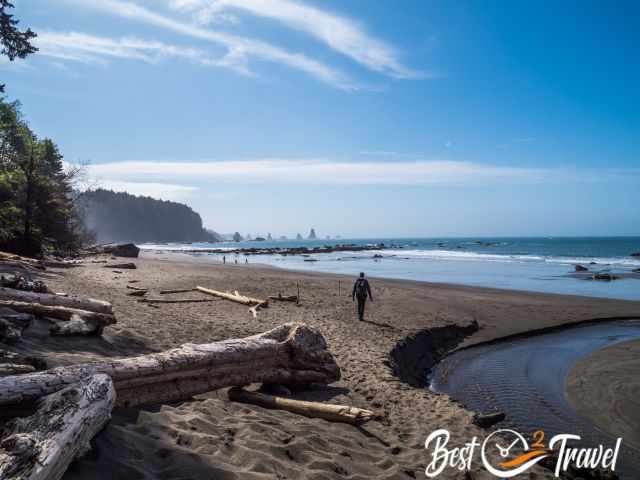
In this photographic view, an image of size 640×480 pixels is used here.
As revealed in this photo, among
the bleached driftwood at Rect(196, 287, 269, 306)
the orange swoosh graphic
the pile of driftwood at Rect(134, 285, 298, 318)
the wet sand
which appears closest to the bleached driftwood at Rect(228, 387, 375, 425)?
the orange swoosh graphic

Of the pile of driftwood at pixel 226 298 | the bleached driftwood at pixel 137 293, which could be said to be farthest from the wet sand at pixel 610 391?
the bleached driftwood at pixel 137 293

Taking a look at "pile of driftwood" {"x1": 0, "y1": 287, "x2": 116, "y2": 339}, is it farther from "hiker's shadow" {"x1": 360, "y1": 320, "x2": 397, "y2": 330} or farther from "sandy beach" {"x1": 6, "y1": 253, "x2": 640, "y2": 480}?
"hiker's shadow" {"x1": 360, "y1": 320, "x2": 397, "y2": 330}

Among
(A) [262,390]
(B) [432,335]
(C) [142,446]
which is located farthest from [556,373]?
(C) [142,446]

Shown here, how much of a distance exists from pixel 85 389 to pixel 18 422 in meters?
0.54

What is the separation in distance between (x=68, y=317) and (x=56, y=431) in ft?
18.9

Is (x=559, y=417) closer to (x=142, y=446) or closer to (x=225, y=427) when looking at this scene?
(x=225, y=427)

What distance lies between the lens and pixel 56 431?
109 inches

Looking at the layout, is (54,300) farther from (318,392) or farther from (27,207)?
(27,207)

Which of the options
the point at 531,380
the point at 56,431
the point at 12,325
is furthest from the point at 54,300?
the point at 531,380

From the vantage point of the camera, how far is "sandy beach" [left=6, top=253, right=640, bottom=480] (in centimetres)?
354

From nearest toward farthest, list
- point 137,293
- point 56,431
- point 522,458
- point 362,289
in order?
point 56,431 < point 522,458 < point 362,289 < point 137,293

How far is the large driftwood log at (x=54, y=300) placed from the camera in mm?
7562

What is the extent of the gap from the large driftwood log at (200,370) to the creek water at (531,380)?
11.2 feet

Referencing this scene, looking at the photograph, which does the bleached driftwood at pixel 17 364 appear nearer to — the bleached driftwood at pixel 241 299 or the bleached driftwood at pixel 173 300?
the bleached driftwood at pixel 173 300
